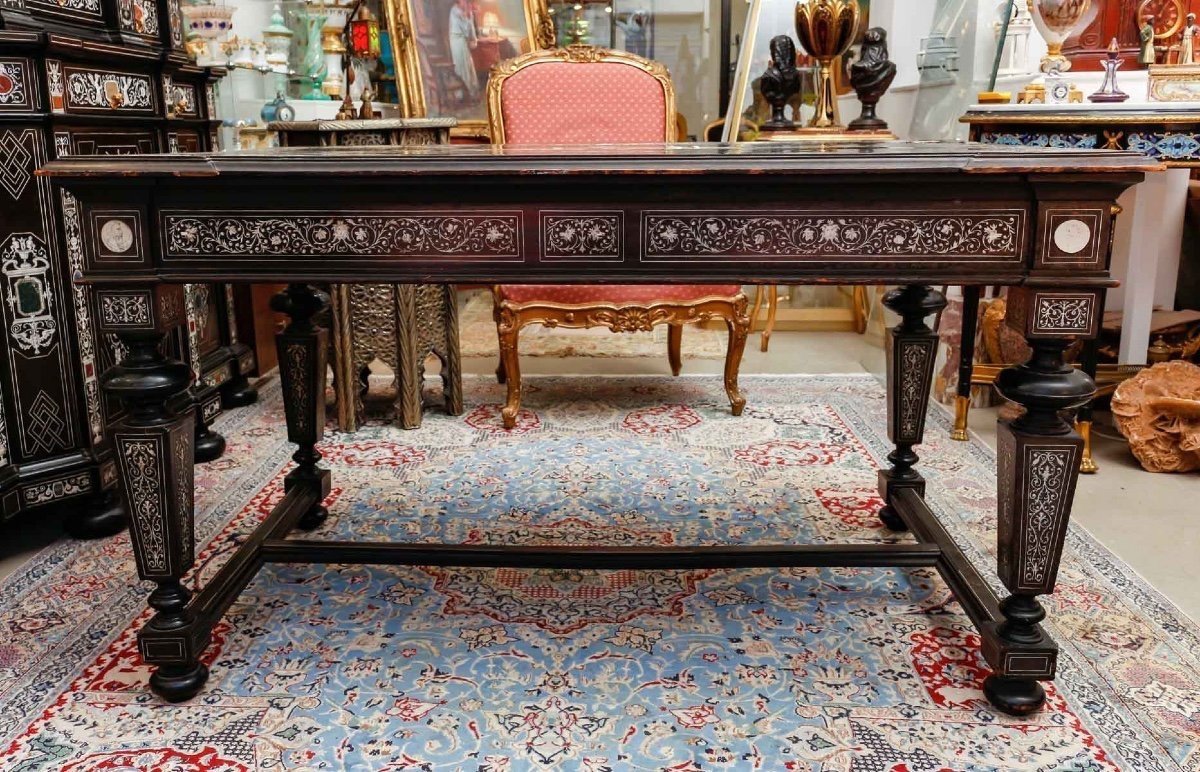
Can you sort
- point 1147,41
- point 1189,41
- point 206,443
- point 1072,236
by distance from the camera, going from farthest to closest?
point 1147,41
point 1189,41
point 206,443
point 1072,236

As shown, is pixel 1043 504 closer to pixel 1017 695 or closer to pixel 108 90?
pixel 1017 695

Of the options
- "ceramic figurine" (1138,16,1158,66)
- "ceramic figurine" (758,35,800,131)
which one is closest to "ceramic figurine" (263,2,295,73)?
"ceramic figurine" (758,35,800,131)

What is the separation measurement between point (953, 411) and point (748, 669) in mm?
2238

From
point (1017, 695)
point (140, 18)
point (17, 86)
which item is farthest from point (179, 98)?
point (1017, 695)

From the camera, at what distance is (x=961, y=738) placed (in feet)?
5.82

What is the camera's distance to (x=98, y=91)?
275 centimetres

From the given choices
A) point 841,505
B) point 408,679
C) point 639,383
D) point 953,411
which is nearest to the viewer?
point 408,679

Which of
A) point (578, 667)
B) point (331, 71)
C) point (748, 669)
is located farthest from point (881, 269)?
point (331, 71)

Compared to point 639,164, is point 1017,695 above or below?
below

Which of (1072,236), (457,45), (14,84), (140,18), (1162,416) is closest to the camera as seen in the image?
(1072,236)

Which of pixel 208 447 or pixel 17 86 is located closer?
pixel 17 86

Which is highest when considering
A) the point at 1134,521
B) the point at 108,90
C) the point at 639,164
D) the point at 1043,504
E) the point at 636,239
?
the point at 108,90

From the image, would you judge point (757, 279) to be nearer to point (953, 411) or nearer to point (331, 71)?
point (953, 411)

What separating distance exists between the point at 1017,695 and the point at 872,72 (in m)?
3.35
